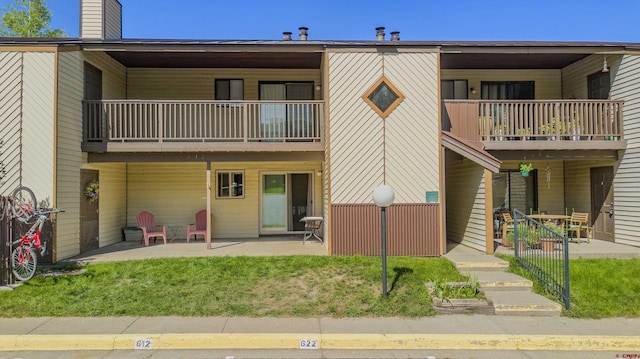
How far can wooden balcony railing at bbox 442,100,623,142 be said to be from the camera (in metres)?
11.5

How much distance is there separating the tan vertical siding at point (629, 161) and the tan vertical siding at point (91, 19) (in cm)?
1612

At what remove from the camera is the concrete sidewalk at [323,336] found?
561 centimetres

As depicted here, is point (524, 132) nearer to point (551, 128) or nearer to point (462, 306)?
point (551, 128)

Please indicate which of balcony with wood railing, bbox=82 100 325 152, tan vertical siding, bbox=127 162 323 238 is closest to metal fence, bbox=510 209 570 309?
balcony with wood railing, bbox=82 100 325 152

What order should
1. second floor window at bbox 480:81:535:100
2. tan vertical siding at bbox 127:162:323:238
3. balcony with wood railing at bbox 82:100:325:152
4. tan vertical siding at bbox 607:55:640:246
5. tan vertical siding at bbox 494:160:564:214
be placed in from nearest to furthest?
balcony with wood railing at bbox 82:100:325:152, tan vertical siding at bbox 607:55:640:246, tan vertical siding at bbox 127:162:323:238, tan vertical siding at bbox 494:160:564:214, second floor window at bbox 480:81:535:100

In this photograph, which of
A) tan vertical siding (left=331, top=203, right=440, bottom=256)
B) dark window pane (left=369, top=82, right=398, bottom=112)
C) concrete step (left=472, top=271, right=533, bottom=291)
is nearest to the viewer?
concrete step (left=472, top=271, right=533, bottom=291)

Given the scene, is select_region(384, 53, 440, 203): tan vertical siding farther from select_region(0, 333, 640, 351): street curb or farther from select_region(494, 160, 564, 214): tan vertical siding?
select_region(494, 160, 564, 214): tan vertical siding

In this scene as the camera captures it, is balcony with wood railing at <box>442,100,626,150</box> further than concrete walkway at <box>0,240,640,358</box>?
Yes

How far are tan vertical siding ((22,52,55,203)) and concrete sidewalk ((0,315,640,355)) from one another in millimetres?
4315

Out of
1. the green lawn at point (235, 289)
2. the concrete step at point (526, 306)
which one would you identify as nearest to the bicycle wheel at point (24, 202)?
the green lawn at point (235, 289)

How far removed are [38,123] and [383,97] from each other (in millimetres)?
8594

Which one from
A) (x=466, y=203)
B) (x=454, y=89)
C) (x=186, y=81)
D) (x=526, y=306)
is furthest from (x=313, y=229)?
(x=454, y=89)

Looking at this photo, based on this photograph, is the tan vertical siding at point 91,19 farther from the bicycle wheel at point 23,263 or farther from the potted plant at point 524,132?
the potted plant at point 524,132

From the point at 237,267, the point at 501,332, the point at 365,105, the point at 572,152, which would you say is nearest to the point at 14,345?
the point at 237,267
